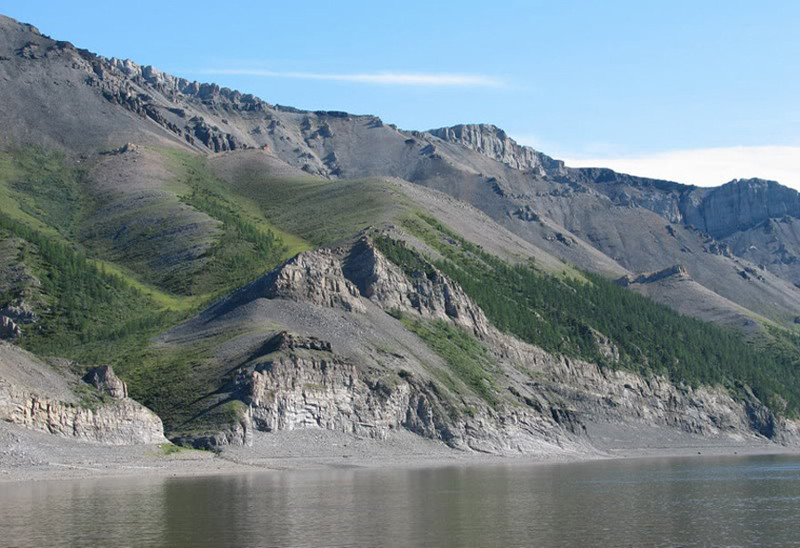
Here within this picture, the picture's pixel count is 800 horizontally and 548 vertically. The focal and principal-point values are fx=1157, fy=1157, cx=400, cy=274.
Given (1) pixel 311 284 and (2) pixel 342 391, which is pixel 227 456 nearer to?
(2) pixel 342 391

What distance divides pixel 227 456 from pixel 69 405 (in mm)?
21372

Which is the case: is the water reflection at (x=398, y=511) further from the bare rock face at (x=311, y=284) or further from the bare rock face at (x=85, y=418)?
the bare rock face at (x=311, y=284)

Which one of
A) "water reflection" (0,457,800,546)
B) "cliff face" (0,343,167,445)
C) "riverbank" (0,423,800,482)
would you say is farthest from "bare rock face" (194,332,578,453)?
"water reflection" (0,457,800,546)

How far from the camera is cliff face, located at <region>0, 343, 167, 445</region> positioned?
421 ft

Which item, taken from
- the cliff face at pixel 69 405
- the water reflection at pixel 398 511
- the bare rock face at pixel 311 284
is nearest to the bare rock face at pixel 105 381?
the cliff face at pixel 69 405

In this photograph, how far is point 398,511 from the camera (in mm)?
99062

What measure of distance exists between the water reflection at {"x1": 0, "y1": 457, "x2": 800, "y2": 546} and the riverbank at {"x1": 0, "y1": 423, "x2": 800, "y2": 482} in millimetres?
6222

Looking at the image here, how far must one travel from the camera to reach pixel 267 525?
8812 cm

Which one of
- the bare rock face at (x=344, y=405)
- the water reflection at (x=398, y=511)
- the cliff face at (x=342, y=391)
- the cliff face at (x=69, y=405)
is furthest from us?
the cliff face at (x=342, y=391)

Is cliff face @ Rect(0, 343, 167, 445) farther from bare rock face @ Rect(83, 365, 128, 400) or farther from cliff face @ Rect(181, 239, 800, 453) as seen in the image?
cliff face @ Rect(181, 239, 800, 453)

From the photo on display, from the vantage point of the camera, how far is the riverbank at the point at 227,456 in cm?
12269

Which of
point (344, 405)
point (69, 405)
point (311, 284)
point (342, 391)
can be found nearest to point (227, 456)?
point (69, 405)

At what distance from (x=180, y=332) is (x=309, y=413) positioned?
35.0 metres

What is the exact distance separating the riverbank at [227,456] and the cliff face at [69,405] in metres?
1.61
